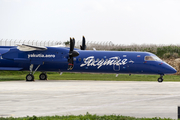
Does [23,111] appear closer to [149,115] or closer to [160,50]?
[149,115]

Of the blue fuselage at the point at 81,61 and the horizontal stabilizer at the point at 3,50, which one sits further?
the horizontal stabilizer at the point at 3,50

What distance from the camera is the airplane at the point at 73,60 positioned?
114 ft

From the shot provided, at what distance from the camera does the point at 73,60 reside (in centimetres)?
3603

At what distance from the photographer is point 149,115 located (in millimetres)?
11648

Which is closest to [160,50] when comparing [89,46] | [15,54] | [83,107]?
[89,46]

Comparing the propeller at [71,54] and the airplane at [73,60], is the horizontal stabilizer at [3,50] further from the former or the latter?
the propeller at [71,54]

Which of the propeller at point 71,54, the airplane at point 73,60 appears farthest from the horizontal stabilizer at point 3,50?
the propeller at point 71,54

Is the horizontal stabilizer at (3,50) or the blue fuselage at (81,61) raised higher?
the horizontal stabilizer at (3,50)

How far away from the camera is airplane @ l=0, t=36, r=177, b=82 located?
34.7 metres

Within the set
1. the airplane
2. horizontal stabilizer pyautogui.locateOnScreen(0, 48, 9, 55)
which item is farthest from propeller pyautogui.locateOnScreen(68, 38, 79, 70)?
horizontal stabilizer pyautogui.locateOnScreen(0, 48, 9, 55)

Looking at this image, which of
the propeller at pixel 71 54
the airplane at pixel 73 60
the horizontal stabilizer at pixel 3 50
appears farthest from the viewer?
the horizontal stabilizer at pixel 3 50

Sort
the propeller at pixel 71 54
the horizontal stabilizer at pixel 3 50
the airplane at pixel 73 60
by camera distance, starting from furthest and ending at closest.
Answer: the horizontal stabilizer at pixel 3 50 → the airplane at pixel 73 60 → the propeller at pixel 71 54

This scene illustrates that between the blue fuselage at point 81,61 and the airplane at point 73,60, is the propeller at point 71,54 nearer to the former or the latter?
the airplane at point 73,60

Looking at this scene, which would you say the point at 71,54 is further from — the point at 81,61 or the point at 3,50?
the point at 3,50
